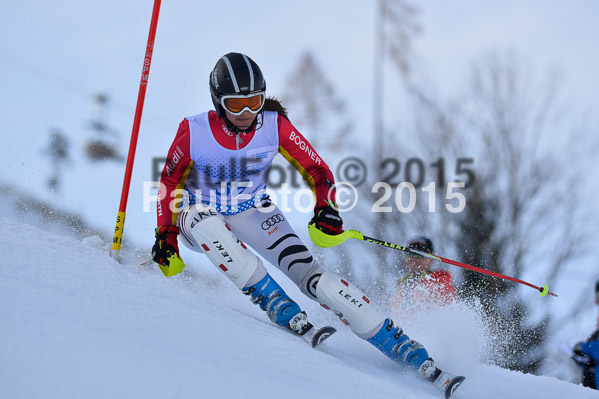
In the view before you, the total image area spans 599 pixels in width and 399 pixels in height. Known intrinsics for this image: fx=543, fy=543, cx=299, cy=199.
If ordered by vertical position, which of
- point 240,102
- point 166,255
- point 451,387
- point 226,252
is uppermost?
point 240,102

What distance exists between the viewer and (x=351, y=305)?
304 cm

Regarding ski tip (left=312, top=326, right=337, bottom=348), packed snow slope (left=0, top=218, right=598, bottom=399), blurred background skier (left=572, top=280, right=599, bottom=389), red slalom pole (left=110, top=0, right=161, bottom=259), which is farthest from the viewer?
blurred background skier (left=572, top=280, right=599, bottom=389)

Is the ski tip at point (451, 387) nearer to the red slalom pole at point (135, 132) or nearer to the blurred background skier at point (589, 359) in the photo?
the red slalom pole at point (135, 132)

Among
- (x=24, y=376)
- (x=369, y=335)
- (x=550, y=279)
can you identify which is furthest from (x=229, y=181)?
(x=550, y=279)

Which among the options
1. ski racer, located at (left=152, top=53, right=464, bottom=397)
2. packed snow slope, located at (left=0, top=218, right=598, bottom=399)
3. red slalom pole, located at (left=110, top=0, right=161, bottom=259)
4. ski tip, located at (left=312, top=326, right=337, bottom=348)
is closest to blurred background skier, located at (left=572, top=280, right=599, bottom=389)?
packed snow slope, located at (left=0, top=218, right=598, bottom=399)

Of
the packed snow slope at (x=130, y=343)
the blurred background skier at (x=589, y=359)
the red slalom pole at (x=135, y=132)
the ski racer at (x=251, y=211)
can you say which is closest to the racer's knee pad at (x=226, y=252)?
the ski racer at (x=251, y=211)

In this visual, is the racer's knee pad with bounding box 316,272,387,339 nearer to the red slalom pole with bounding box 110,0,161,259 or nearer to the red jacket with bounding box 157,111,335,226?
the red jacket with bounding box 157,111,335,226

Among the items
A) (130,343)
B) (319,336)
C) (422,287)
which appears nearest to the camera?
(130,343)

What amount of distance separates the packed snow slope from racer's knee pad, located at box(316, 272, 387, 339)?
0.69 ft

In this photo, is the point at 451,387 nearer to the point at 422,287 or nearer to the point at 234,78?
the point at 422,287

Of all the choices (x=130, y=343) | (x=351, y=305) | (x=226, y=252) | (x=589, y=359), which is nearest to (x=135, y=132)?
(x=226, y=252)

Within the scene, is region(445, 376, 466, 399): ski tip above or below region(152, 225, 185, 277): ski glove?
below

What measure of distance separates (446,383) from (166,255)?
175 centimetres

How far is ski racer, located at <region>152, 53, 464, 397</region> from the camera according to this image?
9.96 ft
